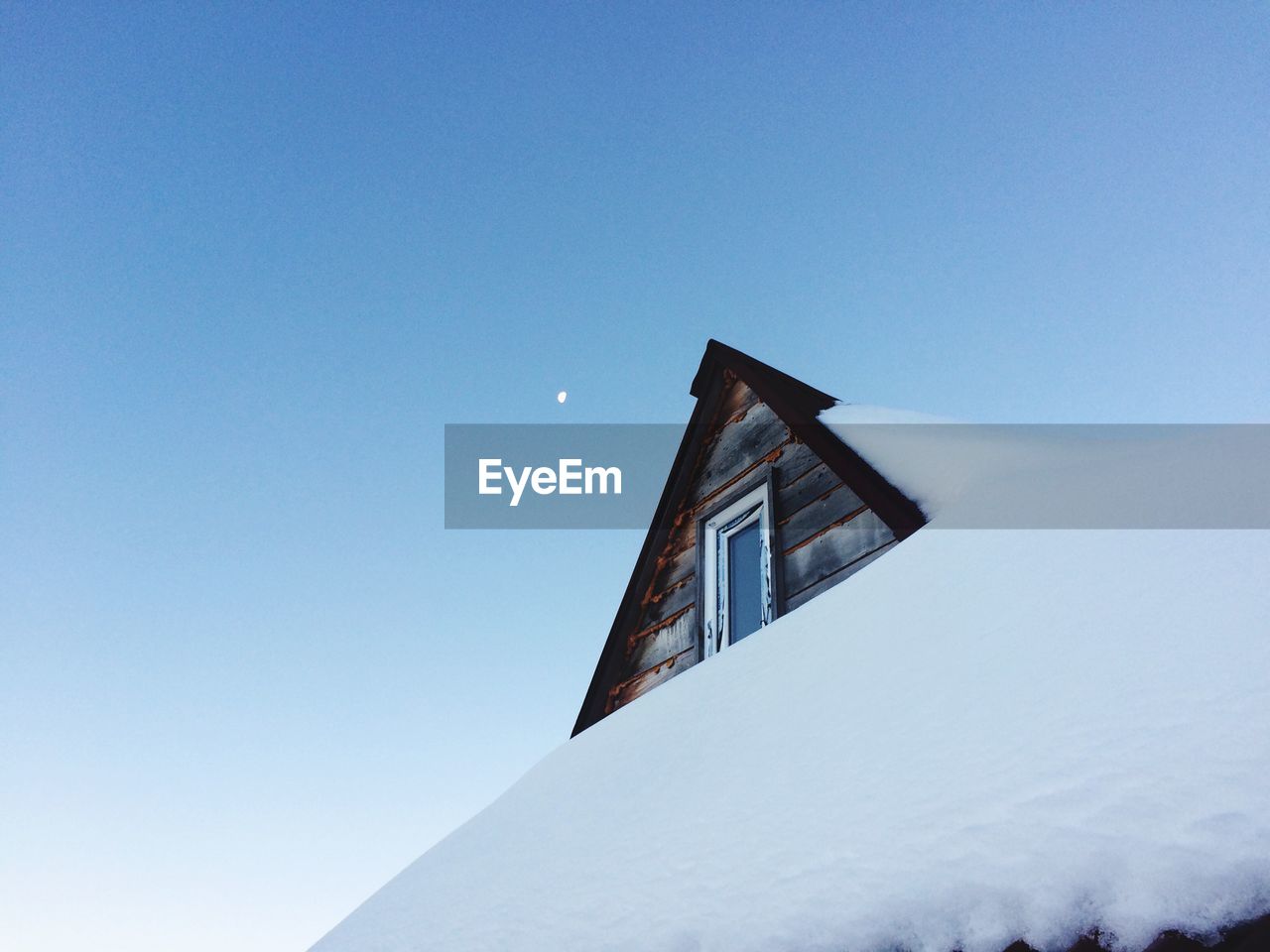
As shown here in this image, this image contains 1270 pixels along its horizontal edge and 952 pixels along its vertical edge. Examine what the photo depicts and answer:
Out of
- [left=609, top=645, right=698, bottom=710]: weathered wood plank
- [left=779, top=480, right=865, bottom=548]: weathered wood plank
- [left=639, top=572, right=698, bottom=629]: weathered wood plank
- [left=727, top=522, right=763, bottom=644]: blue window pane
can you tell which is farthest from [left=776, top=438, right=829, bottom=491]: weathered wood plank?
[left=609, top=645, right=698, bottom=710]: weathered wood plank

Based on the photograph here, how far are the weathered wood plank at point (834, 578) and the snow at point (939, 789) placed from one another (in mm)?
1242

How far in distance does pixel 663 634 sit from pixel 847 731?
3.64 m

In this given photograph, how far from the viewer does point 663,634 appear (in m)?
5.27

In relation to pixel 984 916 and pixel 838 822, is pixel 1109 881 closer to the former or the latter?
pixel 984 916

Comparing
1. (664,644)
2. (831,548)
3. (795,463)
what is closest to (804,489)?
(795,463)

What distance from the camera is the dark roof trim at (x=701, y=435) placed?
4.86 metres

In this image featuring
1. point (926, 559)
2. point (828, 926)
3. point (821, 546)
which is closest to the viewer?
point (828, 926)

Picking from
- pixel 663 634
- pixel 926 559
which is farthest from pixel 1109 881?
pixel 663 634

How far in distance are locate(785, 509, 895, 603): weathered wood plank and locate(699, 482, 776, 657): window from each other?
18cm

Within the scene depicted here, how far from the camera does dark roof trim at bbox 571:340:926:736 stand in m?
4.86

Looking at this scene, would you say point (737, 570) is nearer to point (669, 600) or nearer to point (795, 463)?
point (669, 600)

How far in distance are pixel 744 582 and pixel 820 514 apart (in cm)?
81

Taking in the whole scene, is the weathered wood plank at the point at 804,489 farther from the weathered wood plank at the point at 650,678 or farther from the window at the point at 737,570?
the weathered wood plank at the point at 650,678

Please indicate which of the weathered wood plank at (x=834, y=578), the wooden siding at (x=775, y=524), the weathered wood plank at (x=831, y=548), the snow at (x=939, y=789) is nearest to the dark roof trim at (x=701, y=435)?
the wooden siding at (x=775, y=524)
